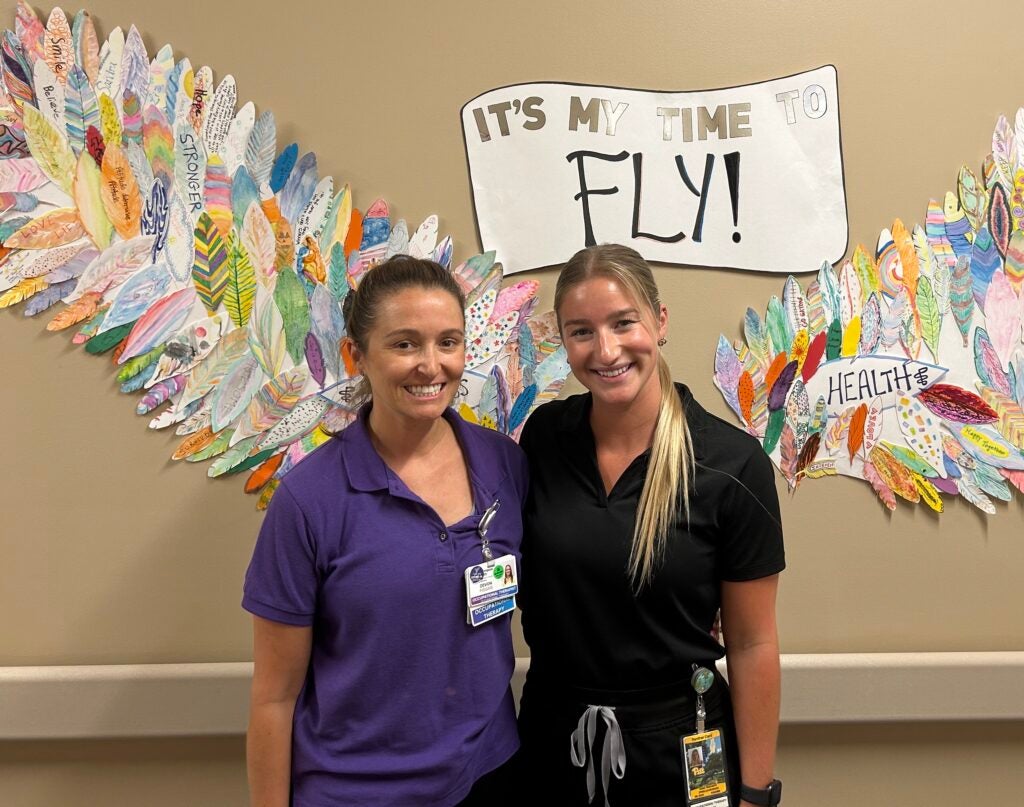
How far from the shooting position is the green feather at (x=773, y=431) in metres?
1.52

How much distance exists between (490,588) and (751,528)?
1.24ft

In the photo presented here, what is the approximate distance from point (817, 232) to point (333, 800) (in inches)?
50.6

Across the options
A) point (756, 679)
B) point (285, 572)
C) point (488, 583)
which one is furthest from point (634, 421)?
point (285, 572)

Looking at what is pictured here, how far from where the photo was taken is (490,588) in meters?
1.07

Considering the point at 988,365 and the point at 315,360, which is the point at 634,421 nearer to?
the point at 315,360

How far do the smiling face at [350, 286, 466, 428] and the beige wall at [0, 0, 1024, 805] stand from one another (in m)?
0.47

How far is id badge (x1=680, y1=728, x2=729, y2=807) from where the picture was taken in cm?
111

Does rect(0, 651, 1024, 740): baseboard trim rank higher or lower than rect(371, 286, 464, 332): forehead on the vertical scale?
lower

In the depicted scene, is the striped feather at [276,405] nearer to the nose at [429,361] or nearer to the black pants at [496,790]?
the nose at [429,361]

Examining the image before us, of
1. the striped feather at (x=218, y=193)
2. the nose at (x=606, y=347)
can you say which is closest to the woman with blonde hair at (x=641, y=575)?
the nose at (x=606, y=347)

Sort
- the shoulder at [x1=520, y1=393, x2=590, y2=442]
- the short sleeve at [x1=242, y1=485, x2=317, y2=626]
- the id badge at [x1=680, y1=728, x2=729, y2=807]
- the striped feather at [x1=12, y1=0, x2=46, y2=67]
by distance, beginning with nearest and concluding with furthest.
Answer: the short sleeve at [x1=242, y1=485, x2=317, y2=626], the id badge at [x1=680, y1=728, x2=729, y2=807], the shoulder at [x1=520, y1=393, x2=590, y2=442], the striped feather at [x1=12, y1=0, x2=46, y2=67]

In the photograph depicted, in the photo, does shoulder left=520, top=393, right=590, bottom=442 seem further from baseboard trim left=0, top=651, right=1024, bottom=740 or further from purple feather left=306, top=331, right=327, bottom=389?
baseboard trim left=0, top=651, right=1024, bottom=740

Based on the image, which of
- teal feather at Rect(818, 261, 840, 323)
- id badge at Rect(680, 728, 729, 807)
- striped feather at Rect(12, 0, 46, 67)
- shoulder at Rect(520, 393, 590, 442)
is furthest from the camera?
teal feather at Rect(818, 261, 840, 323)

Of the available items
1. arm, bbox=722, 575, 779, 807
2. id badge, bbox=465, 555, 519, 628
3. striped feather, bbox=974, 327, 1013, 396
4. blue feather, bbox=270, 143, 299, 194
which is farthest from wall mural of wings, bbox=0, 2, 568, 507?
striped feather, bbox=974, 327, 1013, 396
